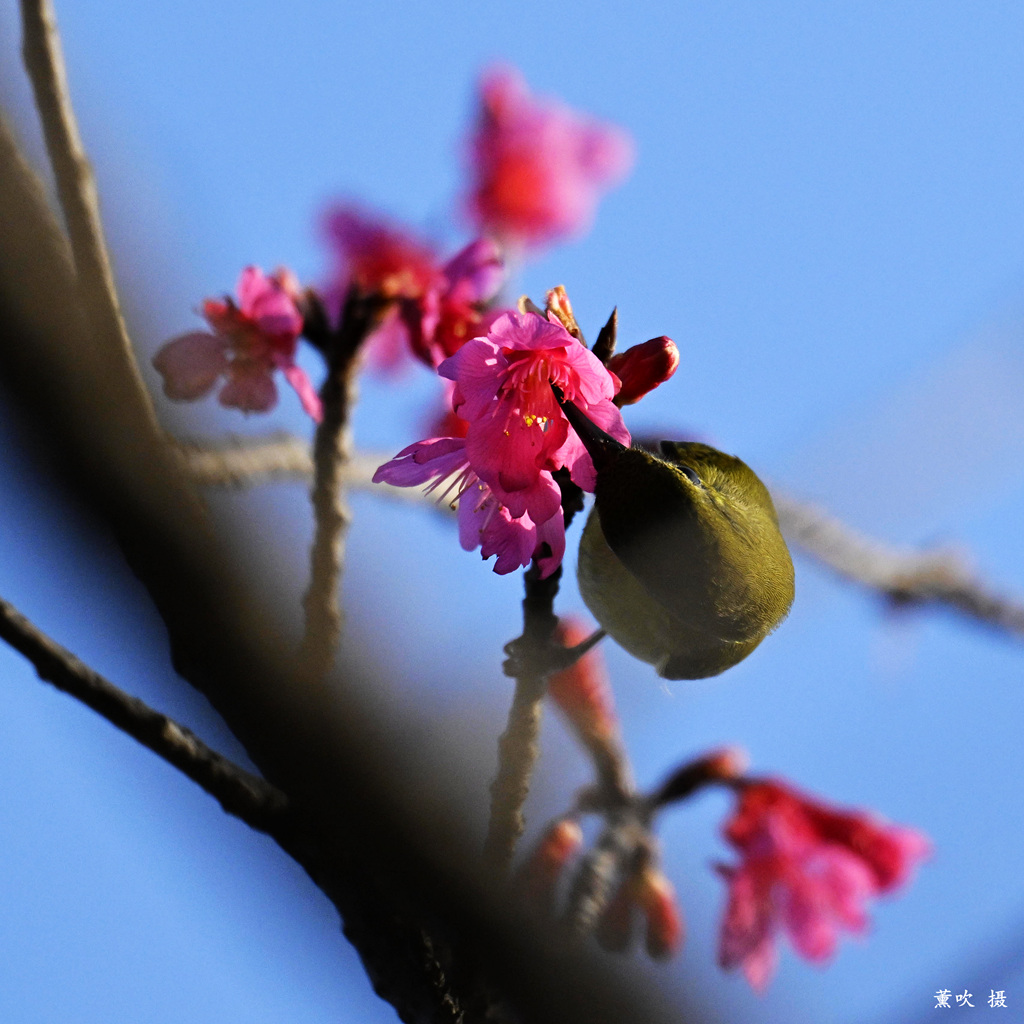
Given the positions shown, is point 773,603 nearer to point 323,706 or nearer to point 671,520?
point 671,520

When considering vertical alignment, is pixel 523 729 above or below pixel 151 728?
above

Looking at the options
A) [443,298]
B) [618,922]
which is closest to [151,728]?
[443,298]

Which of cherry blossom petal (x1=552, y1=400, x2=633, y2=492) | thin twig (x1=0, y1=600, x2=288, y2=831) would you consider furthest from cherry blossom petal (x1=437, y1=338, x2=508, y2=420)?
thin twig (x1=0, y1=600, x2=288, y2=831)

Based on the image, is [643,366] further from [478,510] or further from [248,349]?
[248,349]

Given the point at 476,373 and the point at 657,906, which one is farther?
the point at 657,906

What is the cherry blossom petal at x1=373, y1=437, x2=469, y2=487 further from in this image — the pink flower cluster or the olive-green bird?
the olive-green bird

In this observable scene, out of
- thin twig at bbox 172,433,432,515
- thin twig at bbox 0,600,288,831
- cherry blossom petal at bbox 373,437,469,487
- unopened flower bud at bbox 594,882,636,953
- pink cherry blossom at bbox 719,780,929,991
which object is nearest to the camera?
thin twig at bbox 0,600,288,831

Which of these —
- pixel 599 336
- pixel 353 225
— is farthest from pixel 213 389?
pixel 353 225
